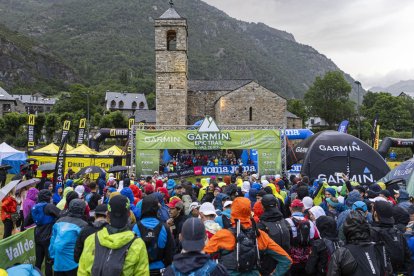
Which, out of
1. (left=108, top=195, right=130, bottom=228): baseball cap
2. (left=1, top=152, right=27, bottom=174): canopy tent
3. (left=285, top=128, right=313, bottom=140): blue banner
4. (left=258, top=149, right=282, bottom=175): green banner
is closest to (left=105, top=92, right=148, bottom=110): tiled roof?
(left=1, top=152, right=27, bottom=174): canopy tent

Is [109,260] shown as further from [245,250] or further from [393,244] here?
[393,244]

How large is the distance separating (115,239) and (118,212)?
297mm

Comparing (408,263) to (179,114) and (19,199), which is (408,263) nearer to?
(19,199)

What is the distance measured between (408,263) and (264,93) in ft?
137


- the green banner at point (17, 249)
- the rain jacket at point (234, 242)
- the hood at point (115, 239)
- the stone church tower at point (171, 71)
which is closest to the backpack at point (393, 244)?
the rain jacket at point (234, 242)

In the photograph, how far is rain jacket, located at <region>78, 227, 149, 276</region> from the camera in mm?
3508

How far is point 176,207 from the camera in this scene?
5.99 metres

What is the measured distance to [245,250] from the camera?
12.7 feet

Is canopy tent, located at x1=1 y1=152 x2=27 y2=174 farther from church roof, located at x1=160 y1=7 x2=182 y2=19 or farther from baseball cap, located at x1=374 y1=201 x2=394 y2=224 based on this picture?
baseball cap, located at x1=374 y1=201 x2=394 y2=224

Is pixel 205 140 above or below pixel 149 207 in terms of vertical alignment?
above

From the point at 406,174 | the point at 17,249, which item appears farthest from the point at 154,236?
the point at 406,174

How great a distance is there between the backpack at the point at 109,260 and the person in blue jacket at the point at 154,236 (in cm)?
95

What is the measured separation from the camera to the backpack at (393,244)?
15.0ft

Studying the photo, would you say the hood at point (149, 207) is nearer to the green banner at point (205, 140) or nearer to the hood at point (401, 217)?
the hood at point (401, 217)
